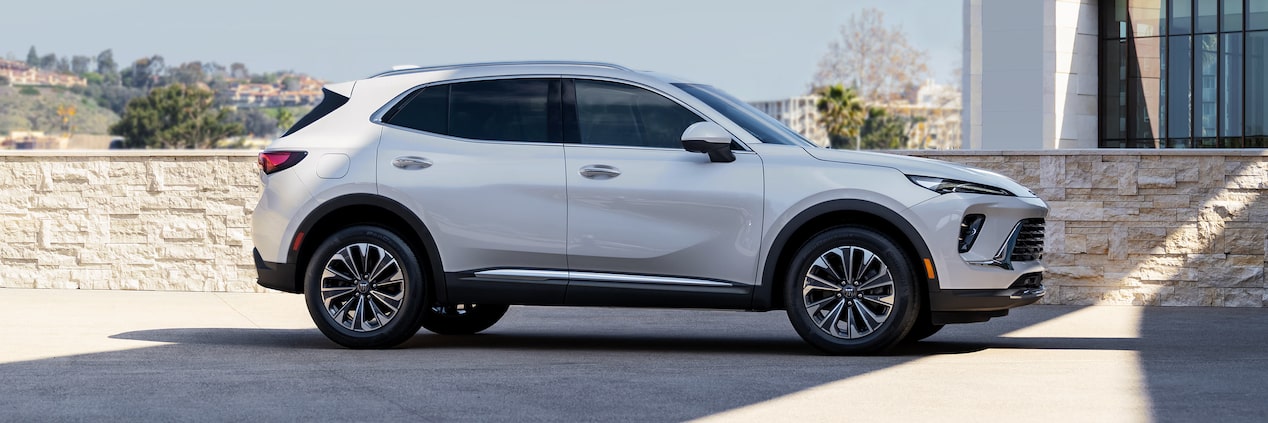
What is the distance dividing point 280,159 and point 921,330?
4005mm

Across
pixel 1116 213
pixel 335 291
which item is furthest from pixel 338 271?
pixel 1116 213

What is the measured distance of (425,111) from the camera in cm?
906

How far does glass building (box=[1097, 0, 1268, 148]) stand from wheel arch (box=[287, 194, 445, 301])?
2077 centimetres

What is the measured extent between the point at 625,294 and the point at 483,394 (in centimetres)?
179

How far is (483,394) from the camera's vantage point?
687 centimetres

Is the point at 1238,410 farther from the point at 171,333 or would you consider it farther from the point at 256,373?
the point at 171,333

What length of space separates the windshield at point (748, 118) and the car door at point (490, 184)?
0.84m

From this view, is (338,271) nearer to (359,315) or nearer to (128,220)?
(359,315)

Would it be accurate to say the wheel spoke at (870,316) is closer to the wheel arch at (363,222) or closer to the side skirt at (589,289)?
the side skirt at (589,289)

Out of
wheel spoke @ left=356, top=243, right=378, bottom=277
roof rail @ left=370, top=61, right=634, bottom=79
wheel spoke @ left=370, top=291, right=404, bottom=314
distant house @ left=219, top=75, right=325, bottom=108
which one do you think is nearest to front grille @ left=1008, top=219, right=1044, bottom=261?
roof rail @ left=370, top=61, right=634, bottom=79

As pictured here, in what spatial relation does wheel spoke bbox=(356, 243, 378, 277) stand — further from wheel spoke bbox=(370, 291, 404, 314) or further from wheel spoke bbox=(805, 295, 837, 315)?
wheel spoke bbox=(805, 295, 837, 315)

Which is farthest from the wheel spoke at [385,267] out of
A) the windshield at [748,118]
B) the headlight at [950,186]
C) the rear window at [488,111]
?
the headlight at [950,186]

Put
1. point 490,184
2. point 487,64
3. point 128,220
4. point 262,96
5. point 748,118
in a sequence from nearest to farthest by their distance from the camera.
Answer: point 490,184 → point 748,118 → point 487,64 → point 128,220 → point 262,96

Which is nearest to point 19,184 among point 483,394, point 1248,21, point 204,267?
point 204,267
